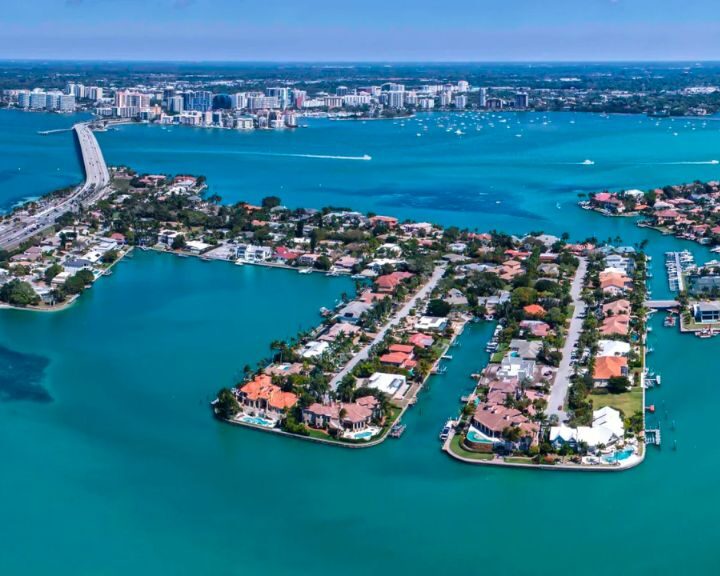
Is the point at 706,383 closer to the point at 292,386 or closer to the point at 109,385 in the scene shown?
the point at 292,386

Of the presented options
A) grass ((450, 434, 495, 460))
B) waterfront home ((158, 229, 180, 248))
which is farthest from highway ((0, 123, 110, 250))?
grass ((450, 434, 495, 460))

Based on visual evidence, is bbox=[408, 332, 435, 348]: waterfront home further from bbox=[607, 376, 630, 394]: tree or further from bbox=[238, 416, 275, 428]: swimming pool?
bbox=[238, 416, 275, 428]: swimming pool

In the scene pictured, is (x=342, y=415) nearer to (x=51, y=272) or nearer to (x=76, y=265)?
(x=51, y=272)

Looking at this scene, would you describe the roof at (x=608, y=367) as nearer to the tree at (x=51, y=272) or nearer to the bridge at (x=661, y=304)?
the bridge at (x=661, y=304)

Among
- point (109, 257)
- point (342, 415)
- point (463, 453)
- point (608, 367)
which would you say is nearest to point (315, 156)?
point (109, 257)

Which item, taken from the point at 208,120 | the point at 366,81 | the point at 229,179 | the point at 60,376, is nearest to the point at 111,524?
the point at 60,376

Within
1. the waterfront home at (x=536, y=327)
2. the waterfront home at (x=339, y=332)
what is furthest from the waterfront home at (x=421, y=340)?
the waterfront home at (x=536, y=327)
